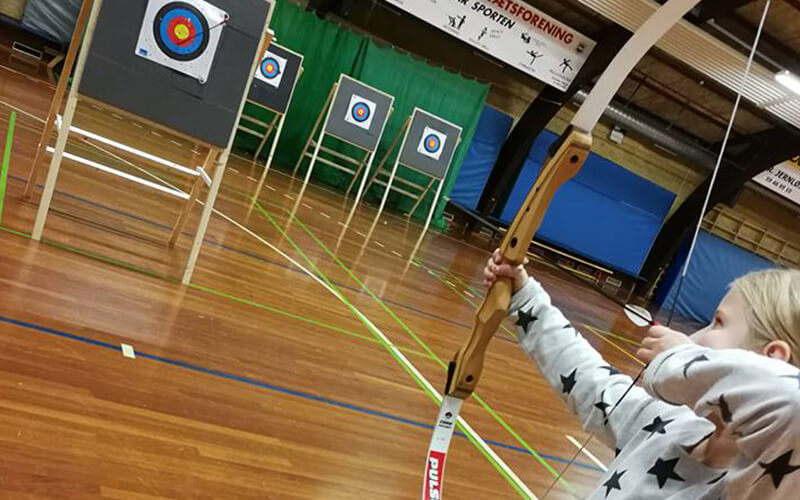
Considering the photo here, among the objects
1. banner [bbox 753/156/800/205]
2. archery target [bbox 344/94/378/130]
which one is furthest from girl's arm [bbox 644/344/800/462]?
banner [bbox 753/156/800/205]

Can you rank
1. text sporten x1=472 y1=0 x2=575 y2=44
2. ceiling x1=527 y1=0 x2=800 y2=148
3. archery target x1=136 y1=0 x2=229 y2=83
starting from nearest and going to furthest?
archery target x1=136 y1=0 x2=229 y2=83, ceiling x1=527 y1=0 x2=800 y2=148, text sporten x1=472 y1=0 x2=575 y2=44

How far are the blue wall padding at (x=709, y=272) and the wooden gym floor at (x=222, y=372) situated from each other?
6.07m

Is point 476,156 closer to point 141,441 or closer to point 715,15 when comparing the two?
point 715,15

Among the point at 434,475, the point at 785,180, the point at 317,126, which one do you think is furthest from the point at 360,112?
the point at 434,475

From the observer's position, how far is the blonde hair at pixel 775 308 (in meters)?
0.59

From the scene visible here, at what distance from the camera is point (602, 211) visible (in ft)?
27.1

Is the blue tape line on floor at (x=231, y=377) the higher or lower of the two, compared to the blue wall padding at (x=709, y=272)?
lower

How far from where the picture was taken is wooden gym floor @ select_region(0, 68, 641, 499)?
1091 millimetres

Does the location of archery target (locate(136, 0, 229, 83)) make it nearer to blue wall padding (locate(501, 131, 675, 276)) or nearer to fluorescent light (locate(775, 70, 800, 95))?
fluorescent light (locate(775, 70, 800, 95))

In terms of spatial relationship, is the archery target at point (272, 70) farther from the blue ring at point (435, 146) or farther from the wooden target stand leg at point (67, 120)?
the wooden target stand leg at point (67, 120)

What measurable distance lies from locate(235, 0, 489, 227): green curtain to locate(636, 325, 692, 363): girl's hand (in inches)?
246

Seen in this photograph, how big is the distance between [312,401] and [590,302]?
486cm

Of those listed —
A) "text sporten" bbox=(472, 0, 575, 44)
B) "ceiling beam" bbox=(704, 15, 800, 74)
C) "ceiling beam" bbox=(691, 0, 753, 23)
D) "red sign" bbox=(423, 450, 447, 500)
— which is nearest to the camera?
"red sign" bbox=(423, 450, 447, 500)

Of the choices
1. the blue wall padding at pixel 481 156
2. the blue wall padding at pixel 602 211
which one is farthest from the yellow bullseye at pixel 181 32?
the blue wall padding at pixel 602 211
